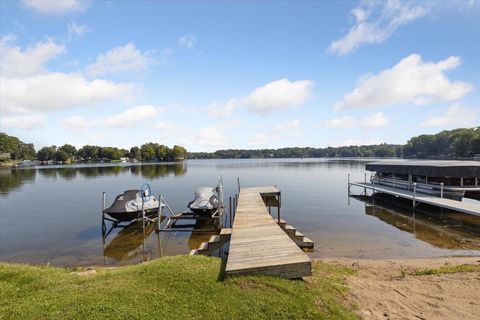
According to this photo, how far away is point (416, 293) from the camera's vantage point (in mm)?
6875

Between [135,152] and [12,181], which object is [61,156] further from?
[12,181]

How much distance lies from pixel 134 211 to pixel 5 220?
39.2 feet

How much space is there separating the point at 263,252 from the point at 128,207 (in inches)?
551

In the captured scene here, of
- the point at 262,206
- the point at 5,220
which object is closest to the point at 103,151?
the point at 5,220

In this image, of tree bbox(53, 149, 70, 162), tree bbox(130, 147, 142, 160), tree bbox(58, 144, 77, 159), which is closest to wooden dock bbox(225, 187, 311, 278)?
tree bbox(53, 149, 70, 162)

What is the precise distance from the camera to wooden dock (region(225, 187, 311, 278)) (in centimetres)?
653

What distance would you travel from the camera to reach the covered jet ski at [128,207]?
60.5 feet

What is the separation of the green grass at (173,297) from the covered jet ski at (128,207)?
37.3 feet

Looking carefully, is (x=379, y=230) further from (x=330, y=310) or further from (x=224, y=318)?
(x=224, y=318)

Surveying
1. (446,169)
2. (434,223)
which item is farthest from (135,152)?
(434,223)

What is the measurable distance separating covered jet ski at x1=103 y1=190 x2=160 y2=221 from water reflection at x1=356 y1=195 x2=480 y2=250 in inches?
685

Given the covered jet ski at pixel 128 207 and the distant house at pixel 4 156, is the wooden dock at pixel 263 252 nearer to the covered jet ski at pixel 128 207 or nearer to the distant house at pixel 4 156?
the covered jet ski at pixel 128 207

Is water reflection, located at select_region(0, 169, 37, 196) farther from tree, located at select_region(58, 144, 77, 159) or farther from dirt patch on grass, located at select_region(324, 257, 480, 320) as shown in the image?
tree, located at select_region(58, 144, 77, 159)

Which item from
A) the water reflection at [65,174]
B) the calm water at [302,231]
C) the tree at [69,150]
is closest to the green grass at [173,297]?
the calm water at [302,231]
